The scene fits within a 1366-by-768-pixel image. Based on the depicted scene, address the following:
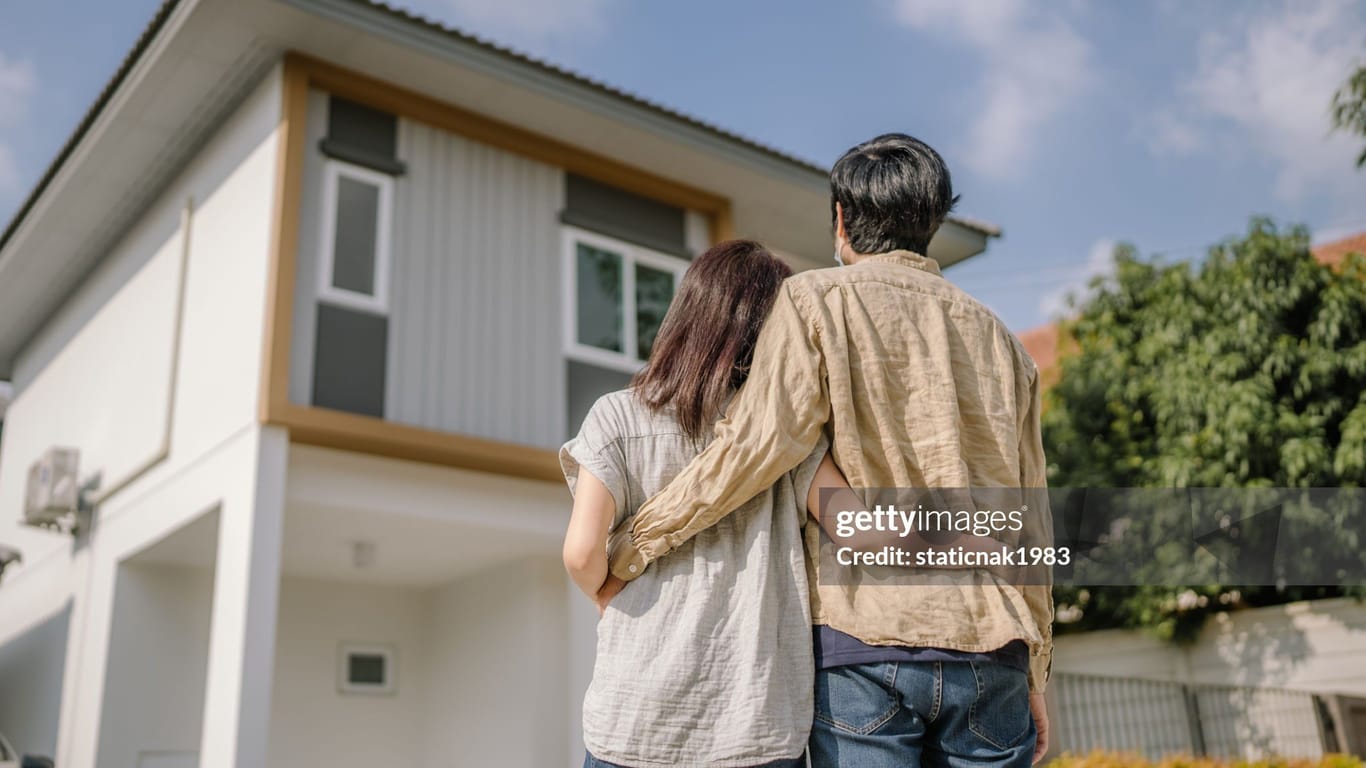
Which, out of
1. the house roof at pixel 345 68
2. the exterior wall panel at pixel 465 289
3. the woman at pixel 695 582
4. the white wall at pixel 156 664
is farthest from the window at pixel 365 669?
the woman at pixel 695 582

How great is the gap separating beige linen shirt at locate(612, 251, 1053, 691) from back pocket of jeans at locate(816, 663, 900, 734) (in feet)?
0.16

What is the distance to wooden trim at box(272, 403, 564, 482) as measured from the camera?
7116mm

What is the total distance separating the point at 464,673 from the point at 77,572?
10.8 ft

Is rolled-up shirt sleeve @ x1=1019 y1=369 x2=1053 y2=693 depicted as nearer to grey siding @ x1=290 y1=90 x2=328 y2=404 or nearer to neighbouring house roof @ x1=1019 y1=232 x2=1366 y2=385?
neighbouring house roof @ x1=1019 y1=232 x2=1366 y2=385

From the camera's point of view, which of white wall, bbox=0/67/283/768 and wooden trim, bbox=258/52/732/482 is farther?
white wall, bbox=0/67/283/768

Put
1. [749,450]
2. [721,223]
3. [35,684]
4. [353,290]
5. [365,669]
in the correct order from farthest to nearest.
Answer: [35,684] → [721,223] → [365,669] → [353,290] → [749,450]

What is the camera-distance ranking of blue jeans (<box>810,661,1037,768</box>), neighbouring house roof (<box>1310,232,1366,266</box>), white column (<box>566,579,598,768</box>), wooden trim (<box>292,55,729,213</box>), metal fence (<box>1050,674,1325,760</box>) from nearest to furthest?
blue jeans (<box>810,661,1037,768</box>) → wooden trim (<box>292,55,729,213</box>) → white column (<box>566,579,598,768</box>) → metal fence (<box>1050,674,1325,760</box>) → neighbouring house roof (<box>1310,232,1366,266</box>)

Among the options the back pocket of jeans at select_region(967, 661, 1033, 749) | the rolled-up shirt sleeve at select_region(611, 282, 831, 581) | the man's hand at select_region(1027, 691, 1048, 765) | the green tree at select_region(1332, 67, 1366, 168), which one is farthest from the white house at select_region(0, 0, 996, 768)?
the back pocket of jeans at select_region(967, 661, 1033, 749)

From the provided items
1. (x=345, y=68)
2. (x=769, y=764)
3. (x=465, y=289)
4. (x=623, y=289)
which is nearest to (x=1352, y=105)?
(x=623, y=289)

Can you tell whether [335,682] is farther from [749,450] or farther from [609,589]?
[749,450]

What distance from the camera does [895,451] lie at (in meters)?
1.77

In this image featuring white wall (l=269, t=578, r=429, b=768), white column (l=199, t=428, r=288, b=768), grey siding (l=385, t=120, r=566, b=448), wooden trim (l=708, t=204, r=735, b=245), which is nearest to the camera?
white column (l=199, t=428, r=288, b=768)

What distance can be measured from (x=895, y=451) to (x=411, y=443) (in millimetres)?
6094

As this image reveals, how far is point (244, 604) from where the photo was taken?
666cm
